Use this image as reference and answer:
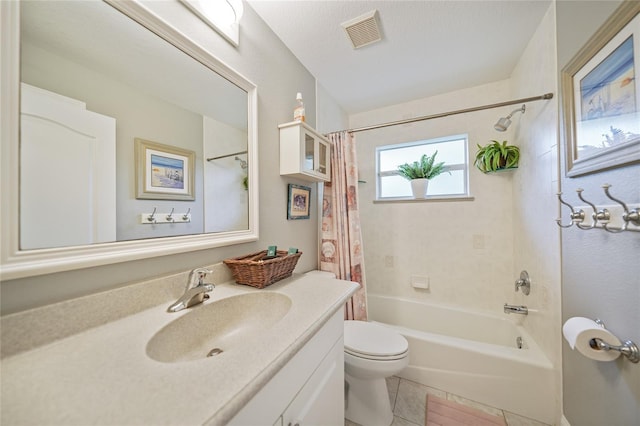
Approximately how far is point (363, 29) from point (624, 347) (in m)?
1.85

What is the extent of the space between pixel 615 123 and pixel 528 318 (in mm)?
1370

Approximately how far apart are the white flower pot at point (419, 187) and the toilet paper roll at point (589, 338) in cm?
134

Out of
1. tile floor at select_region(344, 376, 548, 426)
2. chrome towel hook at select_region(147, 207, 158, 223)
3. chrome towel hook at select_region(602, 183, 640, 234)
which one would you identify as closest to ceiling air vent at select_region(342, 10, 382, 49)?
Result: chrome towel hook at select_region(602, 183, 640, 234)

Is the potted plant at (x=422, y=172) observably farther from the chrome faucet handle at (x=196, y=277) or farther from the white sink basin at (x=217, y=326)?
the chrome faucet handle at (x=196, y=277)

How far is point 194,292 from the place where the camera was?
783 millimetres

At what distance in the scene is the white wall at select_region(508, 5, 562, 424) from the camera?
3.96ft

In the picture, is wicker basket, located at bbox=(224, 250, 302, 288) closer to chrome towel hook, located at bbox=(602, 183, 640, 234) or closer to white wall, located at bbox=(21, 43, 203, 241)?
white wall, located at bbox=(21, 43, 203, 241)

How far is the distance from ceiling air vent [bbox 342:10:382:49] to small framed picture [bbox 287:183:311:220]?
39.8 inches

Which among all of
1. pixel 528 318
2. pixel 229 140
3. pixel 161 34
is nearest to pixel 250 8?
pixel 161 34

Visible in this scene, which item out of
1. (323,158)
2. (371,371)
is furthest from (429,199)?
(371,371)

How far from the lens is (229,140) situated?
42.6 inches

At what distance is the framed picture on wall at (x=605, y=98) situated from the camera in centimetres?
70

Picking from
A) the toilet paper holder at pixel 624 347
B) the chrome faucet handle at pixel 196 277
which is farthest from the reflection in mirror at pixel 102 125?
the toilet paper holder at pixel 624 347

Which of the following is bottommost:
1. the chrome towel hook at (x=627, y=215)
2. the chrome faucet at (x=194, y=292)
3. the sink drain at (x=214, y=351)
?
the sink drain at (x=214, y=351)
